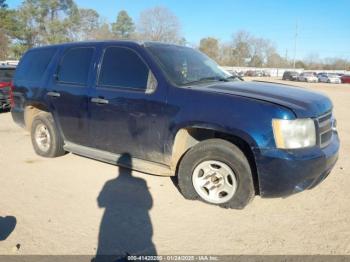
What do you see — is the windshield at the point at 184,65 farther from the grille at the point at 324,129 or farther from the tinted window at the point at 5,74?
the tinted window at the point at 5,74

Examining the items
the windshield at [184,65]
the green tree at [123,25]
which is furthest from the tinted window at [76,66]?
the green tree at [123,25]

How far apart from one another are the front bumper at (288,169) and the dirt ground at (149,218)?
387 millimetres

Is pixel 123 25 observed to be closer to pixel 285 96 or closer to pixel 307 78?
pixel 307 78

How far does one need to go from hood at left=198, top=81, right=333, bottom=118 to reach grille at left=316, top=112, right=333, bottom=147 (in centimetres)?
7

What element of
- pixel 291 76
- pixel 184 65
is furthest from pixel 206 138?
pixel 291 76

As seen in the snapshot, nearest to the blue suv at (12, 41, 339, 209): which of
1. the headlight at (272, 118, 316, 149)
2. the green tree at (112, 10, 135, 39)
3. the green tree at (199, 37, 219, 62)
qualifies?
the headlight at (272, 118, 316, 149)

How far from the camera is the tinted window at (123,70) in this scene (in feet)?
14.7

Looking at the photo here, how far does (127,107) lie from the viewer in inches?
177

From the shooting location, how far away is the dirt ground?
334 centimetres

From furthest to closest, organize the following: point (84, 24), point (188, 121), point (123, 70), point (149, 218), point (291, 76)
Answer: point (84, 24) < point (291, 76) < point (123, 70) < point (188, 121) < point (149, 218)

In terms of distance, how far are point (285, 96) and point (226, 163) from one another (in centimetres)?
102

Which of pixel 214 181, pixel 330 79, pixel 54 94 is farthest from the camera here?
Answer: pixel 330 79

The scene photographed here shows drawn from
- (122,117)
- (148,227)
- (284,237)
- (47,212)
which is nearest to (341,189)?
(284,237)

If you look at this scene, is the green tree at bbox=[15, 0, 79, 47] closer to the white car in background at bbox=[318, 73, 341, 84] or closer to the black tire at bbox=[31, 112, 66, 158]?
the white car in background at bbox=[318, 73, 341, 84]
